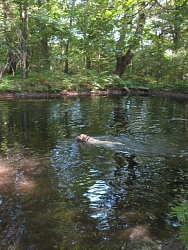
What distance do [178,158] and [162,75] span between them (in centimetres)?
2095

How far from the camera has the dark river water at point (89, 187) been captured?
2.94 metres

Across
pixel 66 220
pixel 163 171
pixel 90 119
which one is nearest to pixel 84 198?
pixel 66 220

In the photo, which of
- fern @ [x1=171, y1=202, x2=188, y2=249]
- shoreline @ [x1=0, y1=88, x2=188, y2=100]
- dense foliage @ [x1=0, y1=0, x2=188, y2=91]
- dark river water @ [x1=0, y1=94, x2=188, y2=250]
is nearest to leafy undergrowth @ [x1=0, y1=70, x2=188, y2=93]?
dense foliage @ [x1=0, y1=0, x2=188, y2=91]

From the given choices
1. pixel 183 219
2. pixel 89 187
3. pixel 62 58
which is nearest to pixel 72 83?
pixel 62 58

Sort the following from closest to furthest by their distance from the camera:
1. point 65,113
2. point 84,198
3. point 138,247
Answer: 1. point 138,247
2. point 84,198
3. point 65,113

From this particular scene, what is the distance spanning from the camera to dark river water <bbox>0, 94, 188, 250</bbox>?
2943mm

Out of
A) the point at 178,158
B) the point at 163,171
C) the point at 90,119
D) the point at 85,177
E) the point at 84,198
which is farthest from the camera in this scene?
the point at 90,119

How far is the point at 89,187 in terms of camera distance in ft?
14.0

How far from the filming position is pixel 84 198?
3.89 meters

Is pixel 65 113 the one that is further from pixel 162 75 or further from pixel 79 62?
pixel 162 75

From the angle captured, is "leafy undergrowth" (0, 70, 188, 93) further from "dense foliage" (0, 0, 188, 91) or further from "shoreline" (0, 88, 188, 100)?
"shoreline" (0, 88, 188, 100)

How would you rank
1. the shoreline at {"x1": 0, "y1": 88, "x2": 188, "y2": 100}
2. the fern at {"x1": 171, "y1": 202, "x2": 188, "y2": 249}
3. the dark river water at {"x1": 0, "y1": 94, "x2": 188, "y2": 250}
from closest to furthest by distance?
1. the fern at {"x1": 171, "y1": 202, "x2": 188, "y2": 249}
2. the dark river water at {"x1": 0, "y1": 94, "x2": 188, "y2": 250}
3. the shoreline at {"x1": 0, "y1": 88, "x2": 188, "y2": 100}

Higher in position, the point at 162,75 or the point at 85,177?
the point at 162,75

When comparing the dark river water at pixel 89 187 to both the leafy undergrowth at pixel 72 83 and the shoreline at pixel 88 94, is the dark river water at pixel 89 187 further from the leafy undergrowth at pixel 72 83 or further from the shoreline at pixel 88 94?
the leafy undergrowth at pixel 72 83
